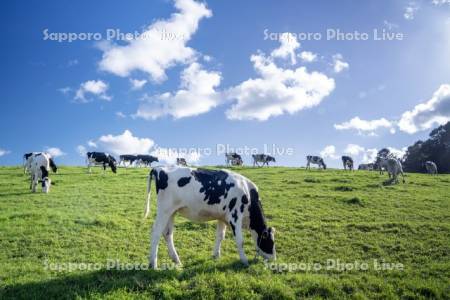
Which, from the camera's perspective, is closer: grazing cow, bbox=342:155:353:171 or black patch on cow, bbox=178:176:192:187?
black patch on cow, bbox=178:176:192:187

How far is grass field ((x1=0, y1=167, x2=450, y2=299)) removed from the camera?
29.7 ft

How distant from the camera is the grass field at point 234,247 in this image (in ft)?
29.7

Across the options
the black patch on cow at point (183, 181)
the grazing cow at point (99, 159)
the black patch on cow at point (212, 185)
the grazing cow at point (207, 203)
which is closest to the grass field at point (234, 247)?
the grazing cow at point (207, 203)

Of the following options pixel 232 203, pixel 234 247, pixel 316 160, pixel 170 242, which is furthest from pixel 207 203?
pixel 316 160

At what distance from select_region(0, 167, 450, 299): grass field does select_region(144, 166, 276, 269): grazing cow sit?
739 millimetres

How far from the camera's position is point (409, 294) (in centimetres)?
945

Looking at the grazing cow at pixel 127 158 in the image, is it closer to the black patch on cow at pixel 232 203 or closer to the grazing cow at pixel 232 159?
the grazing cow at pixel 232 159

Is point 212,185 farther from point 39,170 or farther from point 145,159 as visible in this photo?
point 145,159

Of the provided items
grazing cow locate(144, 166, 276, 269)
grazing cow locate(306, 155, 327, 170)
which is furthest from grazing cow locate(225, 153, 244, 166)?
grazing cow locate(144, 166, 276, 269)

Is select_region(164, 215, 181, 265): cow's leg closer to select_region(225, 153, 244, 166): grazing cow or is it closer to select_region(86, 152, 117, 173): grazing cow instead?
select_region(86, 152, 117, 173): grazing cow

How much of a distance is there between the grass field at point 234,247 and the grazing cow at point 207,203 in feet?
2.43

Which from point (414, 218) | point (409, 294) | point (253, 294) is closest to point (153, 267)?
point (253, 294)

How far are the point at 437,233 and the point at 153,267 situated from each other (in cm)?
1218

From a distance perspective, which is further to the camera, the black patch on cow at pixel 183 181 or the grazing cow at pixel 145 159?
the grazing cow at pixel 145 159
